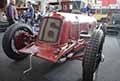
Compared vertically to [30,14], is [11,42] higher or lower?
lower

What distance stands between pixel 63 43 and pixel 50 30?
0.35 m

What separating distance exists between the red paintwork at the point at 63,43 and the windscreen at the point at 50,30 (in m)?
0.06

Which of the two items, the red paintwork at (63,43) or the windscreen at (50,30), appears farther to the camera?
the windscreen at (50,30)

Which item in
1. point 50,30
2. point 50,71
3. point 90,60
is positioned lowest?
point 50,71

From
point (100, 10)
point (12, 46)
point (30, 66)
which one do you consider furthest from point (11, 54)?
point (100, 10)

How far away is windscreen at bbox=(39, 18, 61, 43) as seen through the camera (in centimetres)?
356

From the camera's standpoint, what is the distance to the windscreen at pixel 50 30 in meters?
3.56

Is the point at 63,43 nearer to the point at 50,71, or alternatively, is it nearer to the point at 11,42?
the point at 50,71

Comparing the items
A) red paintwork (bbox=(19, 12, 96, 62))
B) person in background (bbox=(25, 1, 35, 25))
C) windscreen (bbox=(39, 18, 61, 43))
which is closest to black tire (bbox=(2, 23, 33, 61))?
red paintwork (bbox=(19, 12, 96, 62))

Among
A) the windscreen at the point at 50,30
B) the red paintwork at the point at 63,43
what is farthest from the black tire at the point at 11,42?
the windscreen at the point at 50,30

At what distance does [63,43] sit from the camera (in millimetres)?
3533

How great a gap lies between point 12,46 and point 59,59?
1.14 meters

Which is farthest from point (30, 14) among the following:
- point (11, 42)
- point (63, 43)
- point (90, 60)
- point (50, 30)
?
point (90, 60)

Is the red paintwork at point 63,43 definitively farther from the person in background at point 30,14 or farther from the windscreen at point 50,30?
the person in background at point 30,14
